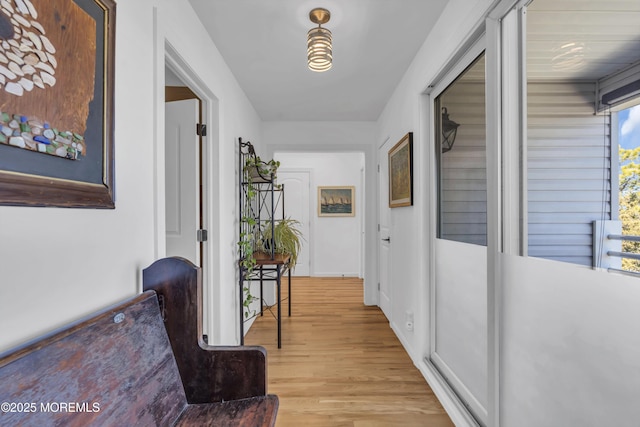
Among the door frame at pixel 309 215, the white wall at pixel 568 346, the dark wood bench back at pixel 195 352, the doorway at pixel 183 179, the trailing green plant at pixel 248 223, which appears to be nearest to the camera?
the white wall at pixel 568 346

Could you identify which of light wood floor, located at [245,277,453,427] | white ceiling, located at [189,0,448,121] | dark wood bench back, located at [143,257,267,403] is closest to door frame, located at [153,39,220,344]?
white ceiling, located at [189,0,448,121]

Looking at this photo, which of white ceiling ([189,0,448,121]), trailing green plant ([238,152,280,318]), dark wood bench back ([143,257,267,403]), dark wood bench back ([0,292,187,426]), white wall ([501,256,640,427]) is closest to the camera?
dark wood bench back ([0,292,187,426])

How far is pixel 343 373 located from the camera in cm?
228

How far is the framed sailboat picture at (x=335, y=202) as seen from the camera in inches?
226

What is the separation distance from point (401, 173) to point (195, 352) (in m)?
2.14

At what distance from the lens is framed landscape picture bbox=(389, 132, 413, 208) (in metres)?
2.46

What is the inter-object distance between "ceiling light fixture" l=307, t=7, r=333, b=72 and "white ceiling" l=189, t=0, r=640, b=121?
0.05 metres

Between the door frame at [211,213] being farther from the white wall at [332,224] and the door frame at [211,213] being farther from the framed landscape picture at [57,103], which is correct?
the white wall at [332,224]

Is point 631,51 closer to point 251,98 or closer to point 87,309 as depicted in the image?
point 87,309

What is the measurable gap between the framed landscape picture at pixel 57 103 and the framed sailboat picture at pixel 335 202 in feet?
15.6

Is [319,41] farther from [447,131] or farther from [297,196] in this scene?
[297,196]

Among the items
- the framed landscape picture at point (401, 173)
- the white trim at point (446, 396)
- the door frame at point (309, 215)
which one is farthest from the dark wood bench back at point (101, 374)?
the door frame at point (309, 215)

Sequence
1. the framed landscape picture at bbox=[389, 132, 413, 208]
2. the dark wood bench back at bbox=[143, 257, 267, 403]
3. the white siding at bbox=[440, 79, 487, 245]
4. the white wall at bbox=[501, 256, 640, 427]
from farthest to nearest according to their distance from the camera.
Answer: the framed landscape picture at bbox=[389, 132, 413, 208], the white siding at bbox=[440, 79, 487, 245], the dark wood bench back at bbox=[143, 257, 267, 403], the white wall at bbox=[501, 256, 640, 427]

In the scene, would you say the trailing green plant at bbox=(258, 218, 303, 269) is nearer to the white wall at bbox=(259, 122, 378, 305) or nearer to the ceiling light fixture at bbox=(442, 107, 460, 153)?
the white wall at bbox=(259, 122, 378, 305)
